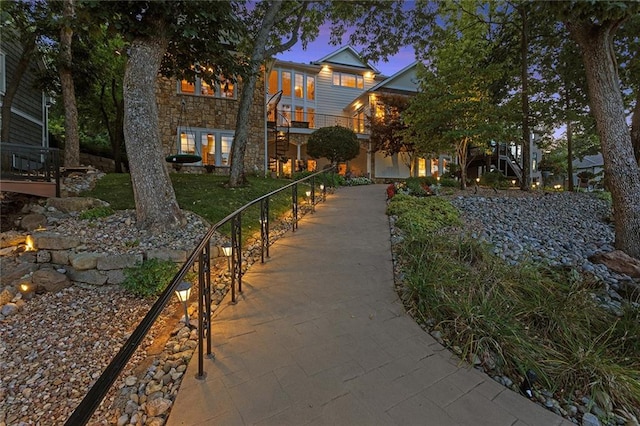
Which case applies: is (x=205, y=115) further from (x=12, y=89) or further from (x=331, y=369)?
(x=331, y=369)

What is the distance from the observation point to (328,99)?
62.9ft

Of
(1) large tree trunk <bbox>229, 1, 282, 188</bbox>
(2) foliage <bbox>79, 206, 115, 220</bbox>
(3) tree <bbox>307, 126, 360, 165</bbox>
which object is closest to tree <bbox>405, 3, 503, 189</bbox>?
(3) tree <bbox>307, 126, 360, 165</bbox>

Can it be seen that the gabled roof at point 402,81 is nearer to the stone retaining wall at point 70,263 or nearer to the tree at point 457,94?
the tree at point 457,94

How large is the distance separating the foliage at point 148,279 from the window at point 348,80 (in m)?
17.9

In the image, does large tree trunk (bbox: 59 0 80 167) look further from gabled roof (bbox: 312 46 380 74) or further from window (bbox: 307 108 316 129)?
gabled roof (bbox: 312 46 380 74)

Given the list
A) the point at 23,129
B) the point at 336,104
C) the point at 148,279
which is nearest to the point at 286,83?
the point at 336,104

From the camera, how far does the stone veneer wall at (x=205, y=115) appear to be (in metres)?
12.8

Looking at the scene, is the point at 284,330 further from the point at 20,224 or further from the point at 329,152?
the point at 329,152

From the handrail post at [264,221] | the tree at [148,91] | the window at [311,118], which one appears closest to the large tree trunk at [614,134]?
the handrail post at [264,221]

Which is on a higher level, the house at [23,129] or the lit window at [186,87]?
the lit window at [186,87]

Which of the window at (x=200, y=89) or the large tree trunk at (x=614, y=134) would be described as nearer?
the large tree trunk at (x=614, y=134)

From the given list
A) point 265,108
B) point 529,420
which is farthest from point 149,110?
point 265,108

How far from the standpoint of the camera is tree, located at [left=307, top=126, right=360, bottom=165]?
1420 centimetres

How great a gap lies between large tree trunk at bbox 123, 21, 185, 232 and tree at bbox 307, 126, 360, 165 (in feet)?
31.6
